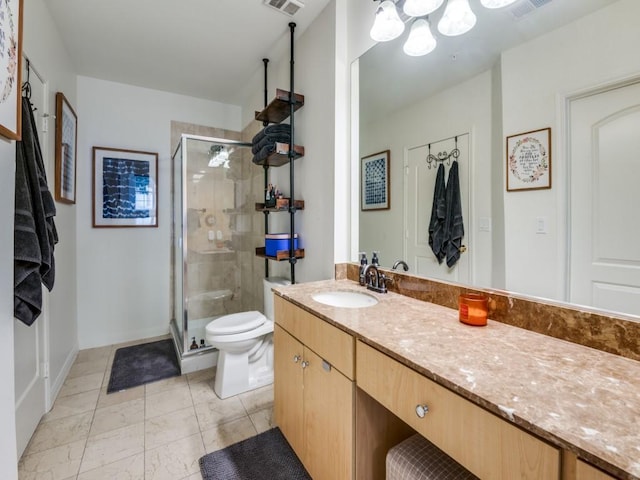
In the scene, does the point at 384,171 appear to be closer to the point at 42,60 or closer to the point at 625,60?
the point at 625,60

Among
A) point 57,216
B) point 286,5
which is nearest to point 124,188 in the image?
point 57,216

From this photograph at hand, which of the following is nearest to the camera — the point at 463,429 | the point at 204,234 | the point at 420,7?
the point at 463,429

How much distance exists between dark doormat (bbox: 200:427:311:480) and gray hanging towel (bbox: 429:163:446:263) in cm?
123

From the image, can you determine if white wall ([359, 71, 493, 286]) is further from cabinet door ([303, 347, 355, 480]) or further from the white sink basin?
cabinet door ([303, 347, 355, 480])

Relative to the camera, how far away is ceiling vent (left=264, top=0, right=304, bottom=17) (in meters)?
1.81

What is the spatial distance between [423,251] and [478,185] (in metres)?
0.40

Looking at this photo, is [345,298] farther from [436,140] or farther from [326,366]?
[436,140]

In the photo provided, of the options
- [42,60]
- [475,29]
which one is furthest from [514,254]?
[42,60]

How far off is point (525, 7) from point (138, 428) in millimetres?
2742

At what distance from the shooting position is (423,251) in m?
1.47

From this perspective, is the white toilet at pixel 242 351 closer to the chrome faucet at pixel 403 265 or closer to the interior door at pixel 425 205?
the chrome faucet at pixel 403 265

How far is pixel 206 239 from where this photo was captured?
9.16 feet

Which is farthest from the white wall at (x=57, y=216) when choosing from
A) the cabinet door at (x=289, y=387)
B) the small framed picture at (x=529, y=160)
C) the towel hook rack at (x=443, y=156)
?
the small framed picture at (x=529, y=160)

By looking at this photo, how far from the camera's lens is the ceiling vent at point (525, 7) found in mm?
1031
